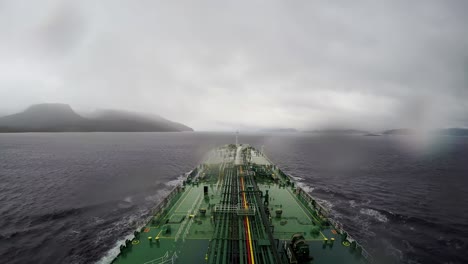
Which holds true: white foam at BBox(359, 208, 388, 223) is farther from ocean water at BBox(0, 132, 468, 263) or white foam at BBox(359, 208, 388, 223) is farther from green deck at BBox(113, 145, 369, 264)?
green deck at BBox(113, 145, 369, 264)

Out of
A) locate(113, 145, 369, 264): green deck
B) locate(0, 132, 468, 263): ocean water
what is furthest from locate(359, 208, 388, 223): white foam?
locate(113, 145, 369, 264): green deck

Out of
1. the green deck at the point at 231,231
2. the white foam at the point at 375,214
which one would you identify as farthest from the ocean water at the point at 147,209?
the green deck at the point at 231,231

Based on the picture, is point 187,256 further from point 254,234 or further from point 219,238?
point 254,234

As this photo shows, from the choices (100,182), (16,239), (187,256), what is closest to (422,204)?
(187,256)

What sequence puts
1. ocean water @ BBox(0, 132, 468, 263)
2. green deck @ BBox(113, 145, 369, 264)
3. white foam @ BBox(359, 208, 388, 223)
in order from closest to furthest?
green deck @ BBox(113, 145, 369, 264) → ocean water @ BBox(0, 132, 468, 263) → white foam @ BBox(359, 208, 388, 223)

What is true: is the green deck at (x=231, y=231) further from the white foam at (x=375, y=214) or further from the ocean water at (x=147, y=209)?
the white foam at (x=375, y=214)

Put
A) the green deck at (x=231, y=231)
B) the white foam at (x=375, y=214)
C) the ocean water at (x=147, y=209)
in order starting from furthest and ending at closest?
the white foam at (x=375, y=214)
the ocean water at (x=147, y=209)
the green deck at (x=231, y=231)
